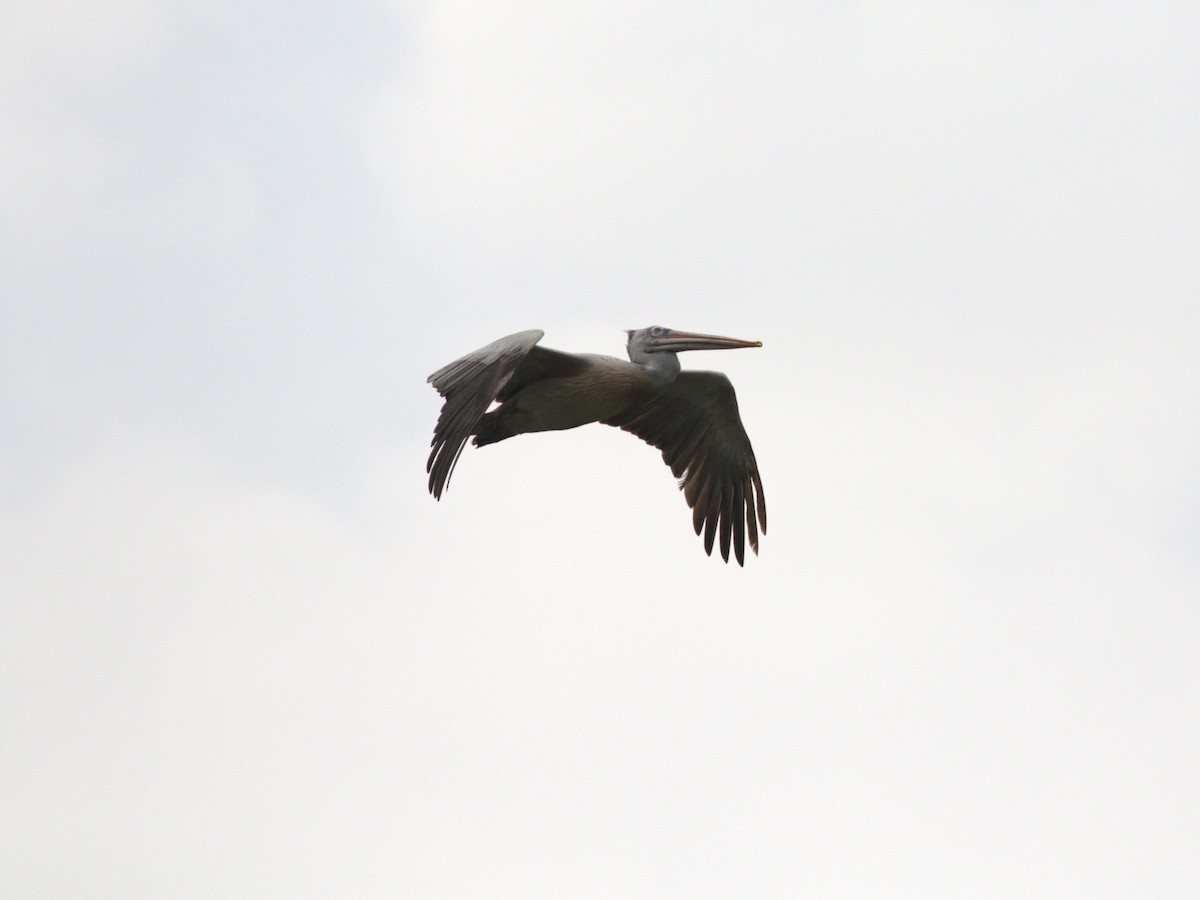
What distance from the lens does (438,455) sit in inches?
536

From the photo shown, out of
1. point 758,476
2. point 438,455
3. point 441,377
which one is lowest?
point 438,455

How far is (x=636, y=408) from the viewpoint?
16.7 m

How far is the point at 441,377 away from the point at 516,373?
2.94ft

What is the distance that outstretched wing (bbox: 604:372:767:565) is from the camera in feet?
55.7

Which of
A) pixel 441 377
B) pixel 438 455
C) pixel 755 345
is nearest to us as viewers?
pixel 438 455

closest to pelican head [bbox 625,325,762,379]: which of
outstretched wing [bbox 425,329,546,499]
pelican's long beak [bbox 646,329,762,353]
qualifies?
pelican's long beak [bbox 646,329,762,353]

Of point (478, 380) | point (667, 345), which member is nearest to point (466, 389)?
point (478, 380)

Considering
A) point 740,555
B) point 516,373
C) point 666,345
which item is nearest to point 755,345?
point 666,345

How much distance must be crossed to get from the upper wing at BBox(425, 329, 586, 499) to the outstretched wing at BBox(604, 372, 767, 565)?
64.9 inches

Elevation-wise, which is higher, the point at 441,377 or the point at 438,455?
the point at 441,377

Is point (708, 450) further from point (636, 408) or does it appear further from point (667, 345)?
point (667, 345)

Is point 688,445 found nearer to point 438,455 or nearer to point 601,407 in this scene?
point 601,407

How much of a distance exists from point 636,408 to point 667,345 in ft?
3.94

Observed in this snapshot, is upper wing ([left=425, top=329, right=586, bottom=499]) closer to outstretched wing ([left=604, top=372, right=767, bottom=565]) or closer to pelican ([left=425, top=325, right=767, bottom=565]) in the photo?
pelican ([left=425, top=325, right=767, bottom=565])
